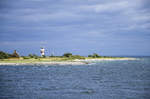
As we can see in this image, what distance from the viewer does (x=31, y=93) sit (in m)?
32.9

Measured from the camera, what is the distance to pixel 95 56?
653ft

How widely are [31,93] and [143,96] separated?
1612 centimetres

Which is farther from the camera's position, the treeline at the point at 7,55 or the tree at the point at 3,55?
the treeline at the point at 7,55

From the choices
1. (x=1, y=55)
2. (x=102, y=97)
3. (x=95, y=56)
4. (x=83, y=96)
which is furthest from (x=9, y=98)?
(x=95, y=56)

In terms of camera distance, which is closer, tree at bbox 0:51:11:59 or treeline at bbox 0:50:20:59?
tree at bbox 0:51:11:59

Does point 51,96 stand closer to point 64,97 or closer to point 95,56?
point 64,97

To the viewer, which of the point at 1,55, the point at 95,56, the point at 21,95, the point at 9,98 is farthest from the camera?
the point at 95,56

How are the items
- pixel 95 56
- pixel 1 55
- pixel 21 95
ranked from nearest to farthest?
pixel 21 95 < pixel 1 55 < pixel 95 56

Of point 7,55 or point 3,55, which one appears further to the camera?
point 7,55

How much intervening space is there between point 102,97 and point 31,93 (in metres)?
10.7

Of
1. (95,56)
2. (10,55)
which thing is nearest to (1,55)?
(10,55)

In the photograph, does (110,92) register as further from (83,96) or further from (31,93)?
(31,93)

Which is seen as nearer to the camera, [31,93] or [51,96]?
[51,96]

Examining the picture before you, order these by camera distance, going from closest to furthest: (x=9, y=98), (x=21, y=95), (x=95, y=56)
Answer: (x=9, y=98), (x=21, y=95), (x=95, y=56)
